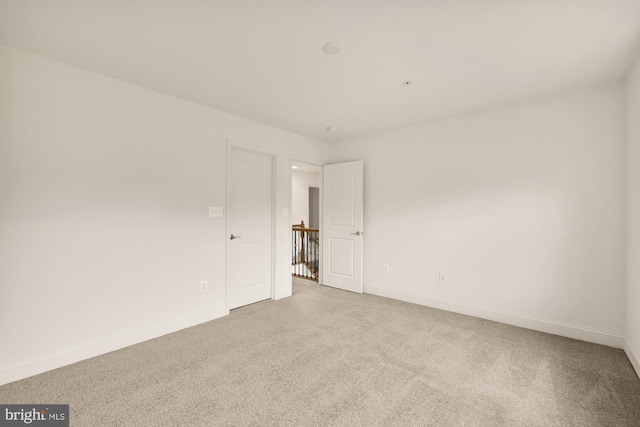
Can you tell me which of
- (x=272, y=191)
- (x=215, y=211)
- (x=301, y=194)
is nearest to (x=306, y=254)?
(x=301, y=194)

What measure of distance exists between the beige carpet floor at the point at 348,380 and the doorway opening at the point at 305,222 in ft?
8.31

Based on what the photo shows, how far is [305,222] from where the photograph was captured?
29.5 feet

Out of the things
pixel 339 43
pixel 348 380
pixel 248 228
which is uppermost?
pixel 339 43

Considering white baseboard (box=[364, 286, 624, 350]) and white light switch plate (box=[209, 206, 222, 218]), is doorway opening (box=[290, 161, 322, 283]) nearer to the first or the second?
white baseboard (box=[364, 286, 624, 350])

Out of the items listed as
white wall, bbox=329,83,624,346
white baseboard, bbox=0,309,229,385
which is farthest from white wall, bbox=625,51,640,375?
white baseboard, bbox=0,309,229,385

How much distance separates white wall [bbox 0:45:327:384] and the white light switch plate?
0.06 metres

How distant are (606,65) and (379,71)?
185 centimetres

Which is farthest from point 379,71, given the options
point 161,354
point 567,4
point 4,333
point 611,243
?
point 4,333

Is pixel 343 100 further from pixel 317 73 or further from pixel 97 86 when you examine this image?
pixel 97 86

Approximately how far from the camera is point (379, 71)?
2.43m

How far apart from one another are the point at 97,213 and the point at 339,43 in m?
2.45

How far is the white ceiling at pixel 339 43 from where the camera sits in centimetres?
171

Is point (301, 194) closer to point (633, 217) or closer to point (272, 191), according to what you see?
point (272, 191)

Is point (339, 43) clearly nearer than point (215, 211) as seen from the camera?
Yes
